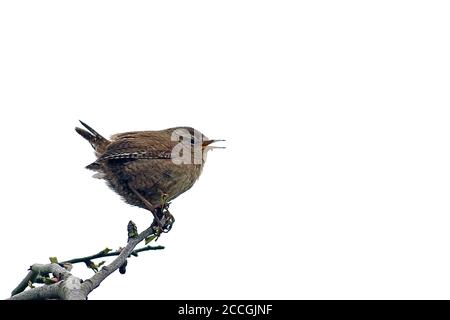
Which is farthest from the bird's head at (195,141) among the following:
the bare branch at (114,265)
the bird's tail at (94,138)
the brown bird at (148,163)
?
the bare branch at (114,265)

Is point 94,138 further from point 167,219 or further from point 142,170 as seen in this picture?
point 167,219

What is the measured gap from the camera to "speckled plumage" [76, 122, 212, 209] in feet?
15.8

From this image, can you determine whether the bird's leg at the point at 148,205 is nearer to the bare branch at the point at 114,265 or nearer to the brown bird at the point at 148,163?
the brown bird at the point at 148,163

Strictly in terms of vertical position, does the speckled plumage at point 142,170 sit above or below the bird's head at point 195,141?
below

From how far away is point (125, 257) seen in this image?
2223 mm

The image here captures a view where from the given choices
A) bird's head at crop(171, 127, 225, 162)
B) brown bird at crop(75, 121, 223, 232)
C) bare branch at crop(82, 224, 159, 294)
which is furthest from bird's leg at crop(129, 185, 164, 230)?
bare branch at crop(82, 224, 159, 294)

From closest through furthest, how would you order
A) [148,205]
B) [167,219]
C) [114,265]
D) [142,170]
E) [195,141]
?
[114,265] → [167,219] → [148,205] → [142,170] → [195,141]

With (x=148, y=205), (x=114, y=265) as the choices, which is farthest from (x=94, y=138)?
(x=114, y=265)

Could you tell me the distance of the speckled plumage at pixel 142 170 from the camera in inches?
190

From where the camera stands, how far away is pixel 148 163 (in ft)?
16.5

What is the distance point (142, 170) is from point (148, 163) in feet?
0.37
